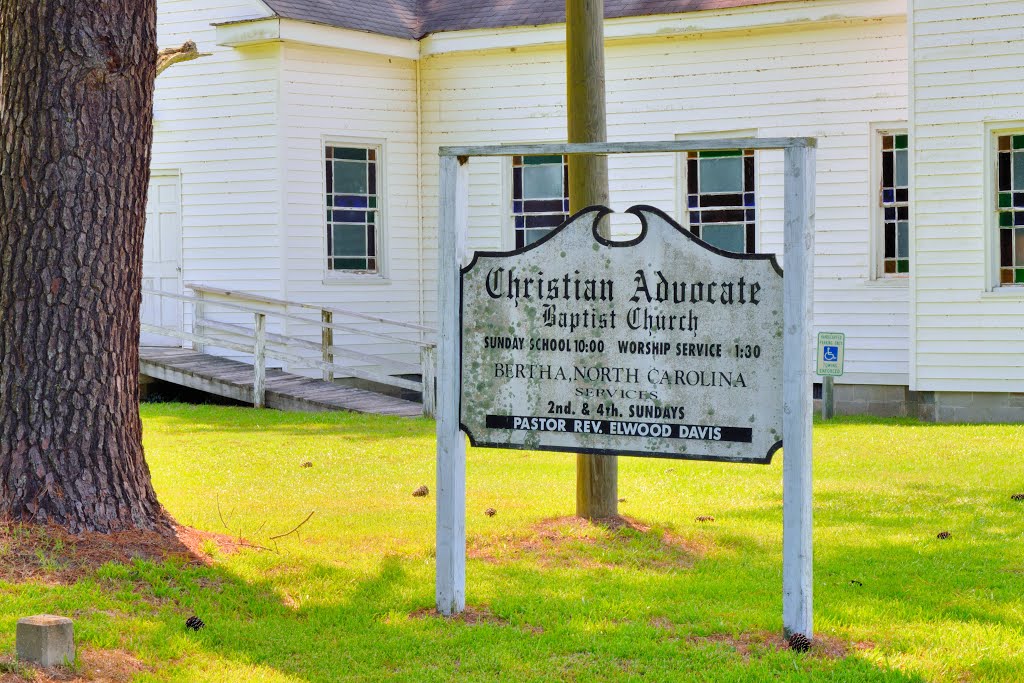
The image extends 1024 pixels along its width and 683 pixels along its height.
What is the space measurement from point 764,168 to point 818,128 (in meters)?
0.87

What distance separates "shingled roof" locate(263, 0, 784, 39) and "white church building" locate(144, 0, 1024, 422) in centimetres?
4

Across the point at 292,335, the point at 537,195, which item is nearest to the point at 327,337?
the point at 292,335

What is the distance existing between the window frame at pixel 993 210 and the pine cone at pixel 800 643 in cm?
1010

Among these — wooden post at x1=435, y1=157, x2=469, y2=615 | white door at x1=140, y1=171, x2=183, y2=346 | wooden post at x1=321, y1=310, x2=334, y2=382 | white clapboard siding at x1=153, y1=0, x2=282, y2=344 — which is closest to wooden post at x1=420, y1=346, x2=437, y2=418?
wooden post at x1=321, y1=310, x2=334, y2=382

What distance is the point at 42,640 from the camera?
5.11 m

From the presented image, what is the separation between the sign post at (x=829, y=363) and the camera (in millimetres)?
15375

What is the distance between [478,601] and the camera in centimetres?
659

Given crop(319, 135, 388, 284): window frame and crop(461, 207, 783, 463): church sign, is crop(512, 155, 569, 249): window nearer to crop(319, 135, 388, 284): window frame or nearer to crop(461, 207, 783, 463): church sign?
crop(319, 135, 388, 284): window frame

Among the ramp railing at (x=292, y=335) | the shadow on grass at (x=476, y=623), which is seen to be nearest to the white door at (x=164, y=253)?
the ramp railing at (x=292, y=335)

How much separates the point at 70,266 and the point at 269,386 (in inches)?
390

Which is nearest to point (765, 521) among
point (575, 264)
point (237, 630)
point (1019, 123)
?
point (575, 264)

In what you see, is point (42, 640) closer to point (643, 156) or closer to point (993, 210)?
point (993, 210)

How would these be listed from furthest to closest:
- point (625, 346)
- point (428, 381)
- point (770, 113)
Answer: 1. point (770, 113)
2. point (428, 381)
3. point (625, 346)

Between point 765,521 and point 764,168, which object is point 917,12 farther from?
point 765,521
